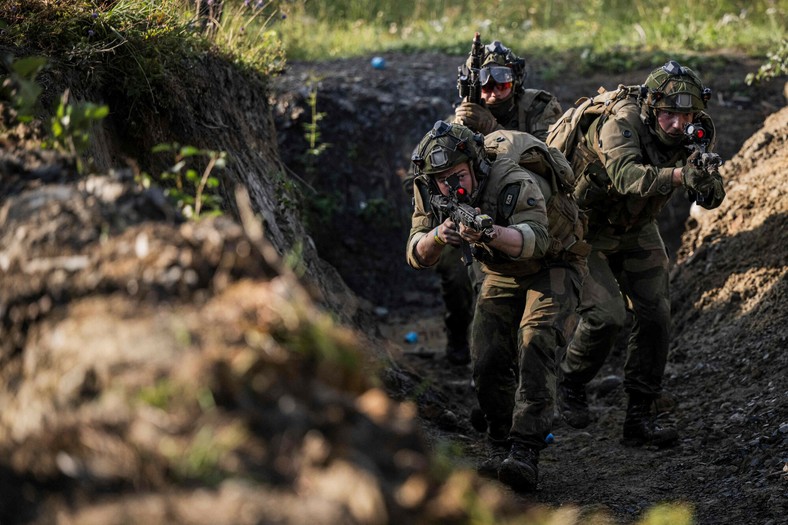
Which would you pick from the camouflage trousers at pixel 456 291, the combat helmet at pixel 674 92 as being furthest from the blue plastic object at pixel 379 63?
the combat helmet at pixel 674 92

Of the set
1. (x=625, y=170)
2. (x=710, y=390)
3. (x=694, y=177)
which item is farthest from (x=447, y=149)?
(x=710, y=390)

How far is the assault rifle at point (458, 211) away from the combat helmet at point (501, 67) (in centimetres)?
195

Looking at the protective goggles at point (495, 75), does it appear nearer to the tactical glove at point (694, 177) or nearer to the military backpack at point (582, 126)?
the military backpack at point (582, 126)

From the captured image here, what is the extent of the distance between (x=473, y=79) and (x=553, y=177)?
5.52 feet

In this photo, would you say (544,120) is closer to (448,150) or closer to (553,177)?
(553,177)

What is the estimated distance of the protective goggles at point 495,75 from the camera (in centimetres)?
754

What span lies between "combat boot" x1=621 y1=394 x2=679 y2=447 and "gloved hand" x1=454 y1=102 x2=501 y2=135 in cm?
204

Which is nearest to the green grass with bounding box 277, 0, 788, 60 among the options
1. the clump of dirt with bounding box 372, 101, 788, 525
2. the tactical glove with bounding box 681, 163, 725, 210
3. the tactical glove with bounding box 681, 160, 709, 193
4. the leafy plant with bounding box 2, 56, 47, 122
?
the clump of dirt with bounding box 372, 101, 788, 525

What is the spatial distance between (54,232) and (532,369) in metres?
3.23

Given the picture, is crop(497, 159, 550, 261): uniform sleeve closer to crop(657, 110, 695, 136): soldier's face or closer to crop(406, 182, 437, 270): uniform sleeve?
crop(406, 182, 437, 270): uniform sleeve

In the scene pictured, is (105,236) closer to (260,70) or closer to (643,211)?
(643,211)

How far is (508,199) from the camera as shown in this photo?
5746mm

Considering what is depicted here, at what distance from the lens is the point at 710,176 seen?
6.26 meters

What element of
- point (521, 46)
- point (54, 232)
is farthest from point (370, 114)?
point (54, 232)
